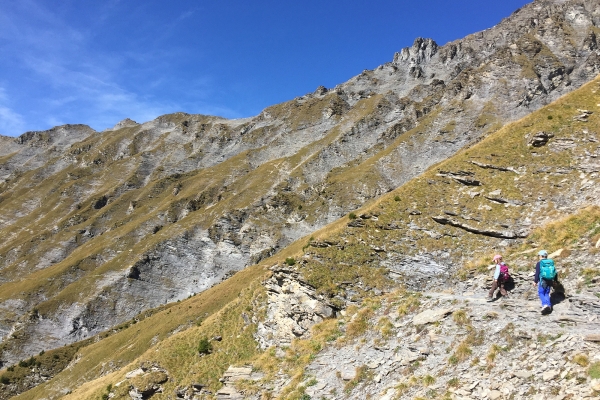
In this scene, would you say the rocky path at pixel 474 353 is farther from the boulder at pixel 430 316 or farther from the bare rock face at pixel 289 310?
the bare rock face at pixel 289 310

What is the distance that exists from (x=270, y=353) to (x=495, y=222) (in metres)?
20.1

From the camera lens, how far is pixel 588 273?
688 inches

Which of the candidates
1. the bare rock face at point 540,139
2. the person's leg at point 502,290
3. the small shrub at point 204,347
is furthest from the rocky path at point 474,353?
the bare rock face at point 540,139

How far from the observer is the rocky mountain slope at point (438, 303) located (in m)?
14.5

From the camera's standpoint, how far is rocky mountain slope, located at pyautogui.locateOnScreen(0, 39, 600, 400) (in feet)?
47.6

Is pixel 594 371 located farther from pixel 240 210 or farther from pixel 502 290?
pixel 240 210

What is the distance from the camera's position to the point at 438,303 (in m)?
20.8

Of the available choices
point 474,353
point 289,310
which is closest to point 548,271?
point 474,353

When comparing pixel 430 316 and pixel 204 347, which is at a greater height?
pixel 204 347

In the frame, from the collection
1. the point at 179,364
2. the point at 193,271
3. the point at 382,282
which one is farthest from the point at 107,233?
the point at 382,282

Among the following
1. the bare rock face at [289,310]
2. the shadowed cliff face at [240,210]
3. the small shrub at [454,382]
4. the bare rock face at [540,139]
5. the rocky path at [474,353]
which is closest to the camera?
the rocky path at [474,353]

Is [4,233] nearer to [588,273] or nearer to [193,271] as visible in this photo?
[193,271]

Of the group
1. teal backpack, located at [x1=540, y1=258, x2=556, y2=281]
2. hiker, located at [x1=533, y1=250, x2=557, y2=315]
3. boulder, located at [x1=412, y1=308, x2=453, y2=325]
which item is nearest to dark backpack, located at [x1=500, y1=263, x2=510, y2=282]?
hiker, located at [x1=533, y1=250, x2=557, y2=315]

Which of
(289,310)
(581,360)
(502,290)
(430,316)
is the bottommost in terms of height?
(581,360)
